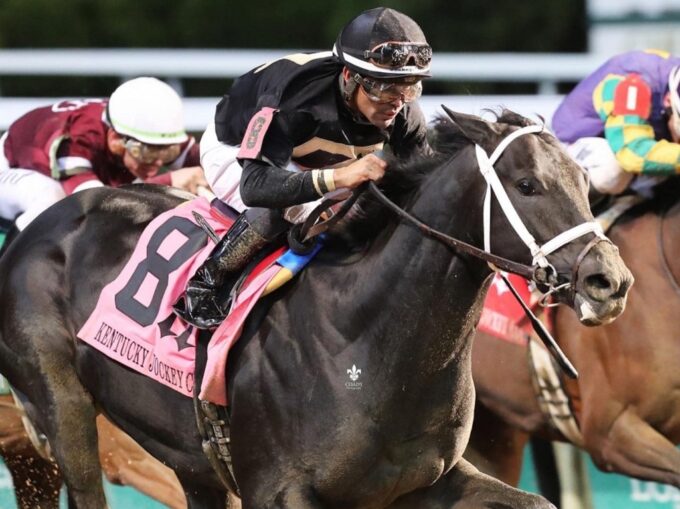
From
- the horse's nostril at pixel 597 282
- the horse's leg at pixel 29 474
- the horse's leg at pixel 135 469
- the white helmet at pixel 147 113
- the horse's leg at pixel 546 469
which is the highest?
the horse's nostril at pixel 597 282

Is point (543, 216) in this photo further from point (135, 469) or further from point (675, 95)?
Result: point (135, 469)

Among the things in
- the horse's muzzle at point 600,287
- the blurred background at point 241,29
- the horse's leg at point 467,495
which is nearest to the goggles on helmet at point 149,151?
the horse's leg at point 467,495

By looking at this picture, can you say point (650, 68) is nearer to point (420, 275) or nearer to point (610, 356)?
point (610, 356)

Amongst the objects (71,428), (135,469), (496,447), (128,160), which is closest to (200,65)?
(128,160)

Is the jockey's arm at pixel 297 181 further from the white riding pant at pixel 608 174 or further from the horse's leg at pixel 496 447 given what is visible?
the horse's leg at pixel 496 447

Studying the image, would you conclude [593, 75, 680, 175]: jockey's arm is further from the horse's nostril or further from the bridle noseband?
the horse's nostril

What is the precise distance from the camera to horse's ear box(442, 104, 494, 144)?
14.9 ft

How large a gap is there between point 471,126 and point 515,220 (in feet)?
1.20

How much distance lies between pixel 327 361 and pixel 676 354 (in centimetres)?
221

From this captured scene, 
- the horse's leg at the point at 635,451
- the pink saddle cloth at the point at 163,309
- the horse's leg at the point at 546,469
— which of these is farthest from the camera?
the horse's leg at the point at 546,469

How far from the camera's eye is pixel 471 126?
4586 mm

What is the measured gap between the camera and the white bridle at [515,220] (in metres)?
4.30

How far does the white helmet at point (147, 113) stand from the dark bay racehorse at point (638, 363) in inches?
74.5

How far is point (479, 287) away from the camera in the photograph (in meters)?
4.61
